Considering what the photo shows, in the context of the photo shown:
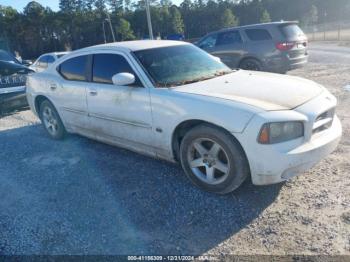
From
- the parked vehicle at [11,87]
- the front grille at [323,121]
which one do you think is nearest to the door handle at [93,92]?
the front grille at [323,121]

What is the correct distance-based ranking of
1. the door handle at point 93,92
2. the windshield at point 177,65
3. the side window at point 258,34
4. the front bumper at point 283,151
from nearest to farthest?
the front bumper at point 283,151, the windshield at point 177,65, the door handle at point 93,92, the side window at point 258,34

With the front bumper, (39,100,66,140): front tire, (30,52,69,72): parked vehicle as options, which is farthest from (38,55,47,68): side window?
the front bumper

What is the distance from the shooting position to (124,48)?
451 centimetres

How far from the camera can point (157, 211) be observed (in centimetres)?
341

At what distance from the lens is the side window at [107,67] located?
438cm

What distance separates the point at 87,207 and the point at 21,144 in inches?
117

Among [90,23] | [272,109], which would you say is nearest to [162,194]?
[272,109]

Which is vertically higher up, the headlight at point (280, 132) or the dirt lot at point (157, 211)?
the headlight at point (280, 132)

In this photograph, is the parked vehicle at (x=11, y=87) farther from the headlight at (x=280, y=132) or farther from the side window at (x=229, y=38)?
the headlight at (x=280, y=132)

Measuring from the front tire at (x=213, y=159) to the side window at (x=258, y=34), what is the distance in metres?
7.28

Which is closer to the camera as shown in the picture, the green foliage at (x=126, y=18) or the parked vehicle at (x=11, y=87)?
the parked vehicle at (x=11, y=87)

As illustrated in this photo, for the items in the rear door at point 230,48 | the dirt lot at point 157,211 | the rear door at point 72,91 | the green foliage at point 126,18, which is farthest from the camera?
the green foliage at point 126,18

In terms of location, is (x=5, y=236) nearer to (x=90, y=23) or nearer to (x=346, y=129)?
(x=346, y=129)

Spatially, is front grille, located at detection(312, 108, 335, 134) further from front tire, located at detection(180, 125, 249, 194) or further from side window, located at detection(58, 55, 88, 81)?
side window, located at detection(58, 55, 88, 81)
